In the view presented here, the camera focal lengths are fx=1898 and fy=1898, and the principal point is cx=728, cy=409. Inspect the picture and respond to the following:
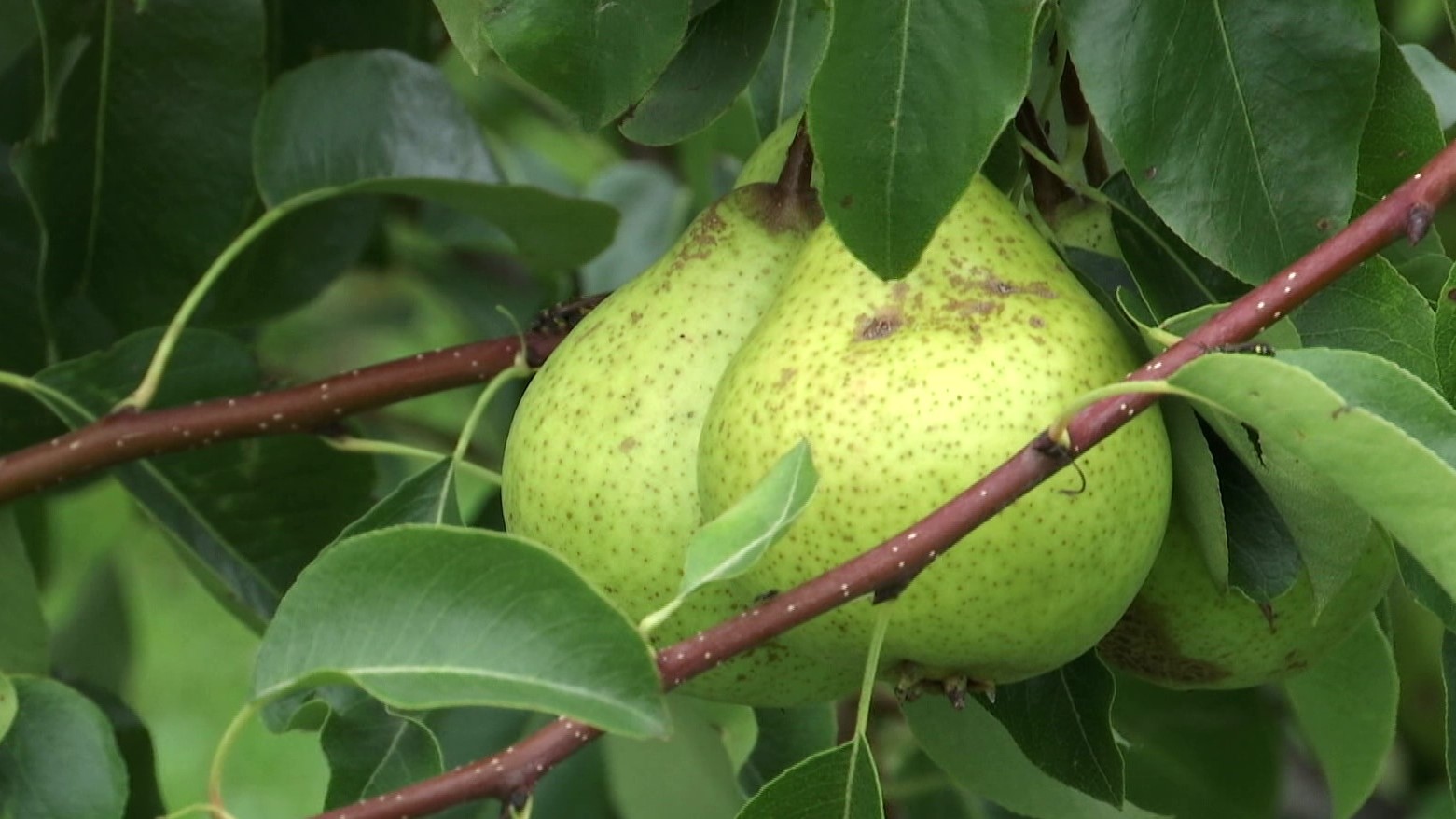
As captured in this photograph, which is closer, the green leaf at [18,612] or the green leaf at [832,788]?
the green leaf at [832,788]

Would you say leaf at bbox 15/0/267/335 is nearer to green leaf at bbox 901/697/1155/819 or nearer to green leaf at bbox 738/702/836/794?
green leaf at bbox 738/702/836/794

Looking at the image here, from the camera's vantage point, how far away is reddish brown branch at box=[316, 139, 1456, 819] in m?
0.79

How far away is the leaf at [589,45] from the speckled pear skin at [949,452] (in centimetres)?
14

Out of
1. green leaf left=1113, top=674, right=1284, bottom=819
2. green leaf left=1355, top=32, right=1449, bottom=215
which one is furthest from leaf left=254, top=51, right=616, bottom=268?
green leaf left=1113, top=674, right=1284, bottom=819

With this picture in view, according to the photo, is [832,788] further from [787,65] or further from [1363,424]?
[787,65]

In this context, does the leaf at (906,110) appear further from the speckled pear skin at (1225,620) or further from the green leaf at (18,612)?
the green leaf at (18,612)

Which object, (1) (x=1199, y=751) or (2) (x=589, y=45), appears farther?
(1) (x=1199, y=751)

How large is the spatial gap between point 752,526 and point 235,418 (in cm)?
58

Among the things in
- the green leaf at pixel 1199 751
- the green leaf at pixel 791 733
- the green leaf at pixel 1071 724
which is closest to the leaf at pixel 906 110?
the green leaf at pixel 1071 724

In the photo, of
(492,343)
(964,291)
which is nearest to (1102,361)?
(964,291)

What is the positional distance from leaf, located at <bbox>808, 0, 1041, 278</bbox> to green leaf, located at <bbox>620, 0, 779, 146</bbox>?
196 mm

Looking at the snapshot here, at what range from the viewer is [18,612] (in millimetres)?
1287

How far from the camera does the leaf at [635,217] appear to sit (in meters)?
2.06

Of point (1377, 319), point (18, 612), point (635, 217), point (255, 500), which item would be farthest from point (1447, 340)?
point (635, 217)
